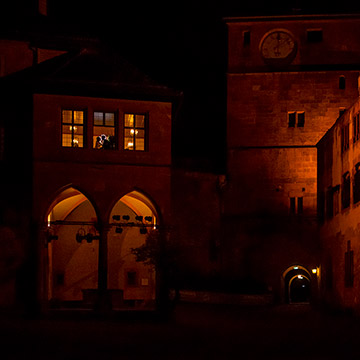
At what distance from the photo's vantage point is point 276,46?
43.8 m

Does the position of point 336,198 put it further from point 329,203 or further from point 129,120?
point 129,120

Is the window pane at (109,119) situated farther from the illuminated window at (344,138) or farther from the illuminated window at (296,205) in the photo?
the illuminated window at (296,205)

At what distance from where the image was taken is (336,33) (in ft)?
142

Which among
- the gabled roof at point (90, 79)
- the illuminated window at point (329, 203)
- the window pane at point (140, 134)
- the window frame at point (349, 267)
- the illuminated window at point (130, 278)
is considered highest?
the gabled roof at point (90, 79)

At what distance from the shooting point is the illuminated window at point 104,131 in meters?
30.5

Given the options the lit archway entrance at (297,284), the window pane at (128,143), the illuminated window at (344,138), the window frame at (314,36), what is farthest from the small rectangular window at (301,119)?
the window pane at (128,143)

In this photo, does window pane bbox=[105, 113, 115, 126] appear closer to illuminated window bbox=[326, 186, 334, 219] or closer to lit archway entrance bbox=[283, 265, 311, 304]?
illuminated window bbox=[326, 186, 334, 219]

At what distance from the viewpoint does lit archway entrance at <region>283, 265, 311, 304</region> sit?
1685 inches

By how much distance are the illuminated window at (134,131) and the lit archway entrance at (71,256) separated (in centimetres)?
391

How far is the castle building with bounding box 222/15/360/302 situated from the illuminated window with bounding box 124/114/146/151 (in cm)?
1301

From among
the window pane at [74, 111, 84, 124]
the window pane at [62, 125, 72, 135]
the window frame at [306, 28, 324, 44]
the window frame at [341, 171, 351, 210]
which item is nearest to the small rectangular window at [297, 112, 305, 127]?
the window frame at [306, 28, 324, 44]

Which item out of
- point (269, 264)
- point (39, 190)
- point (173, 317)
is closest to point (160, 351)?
point (173, 317)

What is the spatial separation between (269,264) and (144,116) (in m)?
14.5

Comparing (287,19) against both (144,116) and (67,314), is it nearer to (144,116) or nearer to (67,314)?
(144,116)
